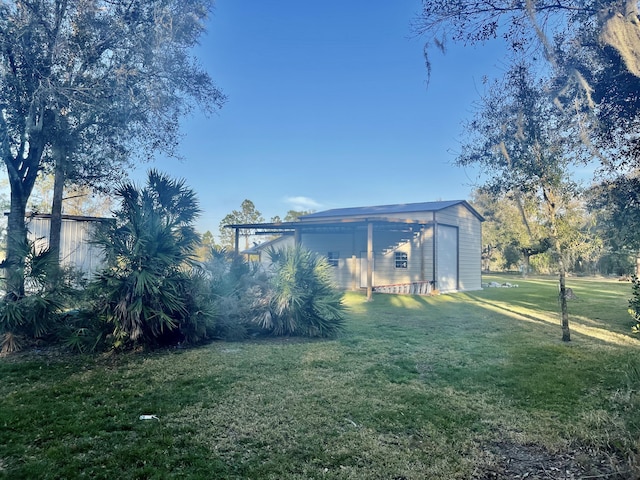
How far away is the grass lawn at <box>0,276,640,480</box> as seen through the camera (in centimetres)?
277

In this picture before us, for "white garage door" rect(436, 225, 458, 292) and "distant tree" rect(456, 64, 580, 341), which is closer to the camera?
"distant tree" rect(456, 64, 580, 341)

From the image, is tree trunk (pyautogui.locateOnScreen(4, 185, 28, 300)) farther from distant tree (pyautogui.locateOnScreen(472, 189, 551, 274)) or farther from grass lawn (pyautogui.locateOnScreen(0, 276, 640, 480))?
distant tree (pyautogui.locateOnScreen(472, 189, 551, 274))

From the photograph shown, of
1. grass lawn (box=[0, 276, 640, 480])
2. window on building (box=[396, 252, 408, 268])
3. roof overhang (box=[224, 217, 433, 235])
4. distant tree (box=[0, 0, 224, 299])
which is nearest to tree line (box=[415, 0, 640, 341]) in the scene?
grass lawn (box=[0, 276, 640, 480])

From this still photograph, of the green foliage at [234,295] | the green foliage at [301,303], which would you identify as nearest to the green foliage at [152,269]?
the green foliage at [234,295]

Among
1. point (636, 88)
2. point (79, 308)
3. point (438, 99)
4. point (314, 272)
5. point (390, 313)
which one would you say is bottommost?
point (390, 313)

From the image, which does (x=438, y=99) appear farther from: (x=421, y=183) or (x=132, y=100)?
(x=421, y=183)

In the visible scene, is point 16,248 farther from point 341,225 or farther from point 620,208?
point 341,225

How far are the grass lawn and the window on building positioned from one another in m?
11.7

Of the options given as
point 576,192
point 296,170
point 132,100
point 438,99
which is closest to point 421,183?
point 296,170

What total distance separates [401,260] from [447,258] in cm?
212


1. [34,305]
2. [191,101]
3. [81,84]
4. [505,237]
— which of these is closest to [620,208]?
[191,101]

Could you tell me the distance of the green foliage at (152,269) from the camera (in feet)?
20.2

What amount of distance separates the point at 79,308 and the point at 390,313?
7.64m

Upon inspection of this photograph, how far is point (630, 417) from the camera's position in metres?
3.05
